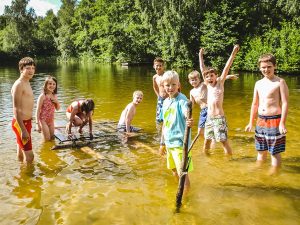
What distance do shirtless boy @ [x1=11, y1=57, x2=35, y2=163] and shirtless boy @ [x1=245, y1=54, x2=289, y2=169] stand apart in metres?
4.03

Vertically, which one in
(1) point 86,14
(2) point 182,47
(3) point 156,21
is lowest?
(2) point 182,47

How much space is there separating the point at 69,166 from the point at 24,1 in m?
74.8

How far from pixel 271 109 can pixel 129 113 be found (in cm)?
408

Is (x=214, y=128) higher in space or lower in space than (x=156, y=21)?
lower

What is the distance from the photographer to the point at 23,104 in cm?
593

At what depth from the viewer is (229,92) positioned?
17703 millimetres

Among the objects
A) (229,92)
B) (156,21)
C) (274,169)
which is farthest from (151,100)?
(156,21)

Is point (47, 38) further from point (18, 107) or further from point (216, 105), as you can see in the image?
point (216, 105)

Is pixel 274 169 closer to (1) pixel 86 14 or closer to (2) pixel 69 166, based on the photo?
(2) pixel 69 166

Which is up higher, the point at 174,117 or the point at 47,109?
the point at 174,117

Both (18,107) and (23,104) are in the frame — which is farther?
(23,104)

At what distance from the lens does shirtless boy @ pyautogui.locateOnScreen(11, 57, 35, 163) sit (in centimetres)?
580

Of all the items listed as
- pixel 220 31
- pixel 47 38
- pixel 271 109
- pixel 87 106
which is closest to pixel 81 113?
pixel 87 106

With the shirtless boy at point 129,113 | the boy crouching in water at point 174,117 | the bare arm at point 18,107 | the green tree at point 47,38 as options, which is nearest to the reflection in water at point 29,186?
the bare arm at point 18,107
